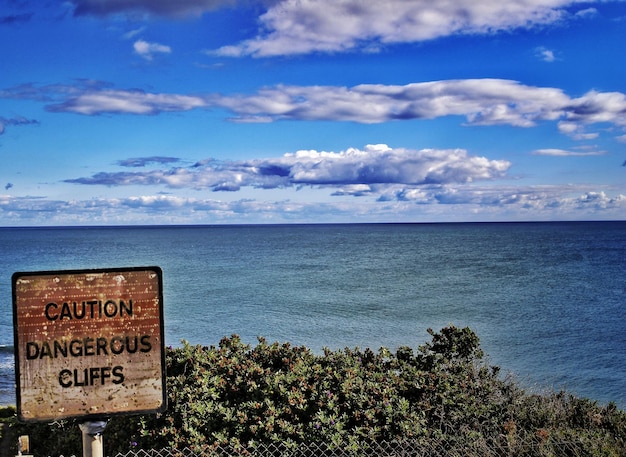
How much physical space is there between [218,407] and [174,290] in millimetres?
48871

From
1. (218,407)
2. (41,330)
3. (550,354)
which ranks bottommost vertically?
(550,354)

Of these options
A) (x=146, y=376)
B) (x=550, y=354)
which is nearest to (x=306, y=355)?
(x=146, y=376)

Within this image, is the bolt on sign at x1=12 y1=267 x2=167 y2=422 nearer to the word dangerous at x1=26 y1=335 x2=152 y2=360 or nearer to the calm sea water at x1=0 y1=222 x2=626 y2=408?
the word dangerous at x1=26 y1=335 x2=152 y2=360

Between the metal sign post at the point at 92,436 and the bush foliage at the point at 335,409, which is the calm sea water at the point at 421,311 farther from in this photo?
the metal sign post at the point at 92,436

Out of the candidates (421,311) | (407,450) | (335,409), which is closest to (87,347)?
(335,409)

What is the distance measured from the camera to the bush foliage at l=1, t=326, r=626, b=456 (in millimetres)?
9602

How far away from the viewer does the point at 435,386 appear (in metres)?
10.8

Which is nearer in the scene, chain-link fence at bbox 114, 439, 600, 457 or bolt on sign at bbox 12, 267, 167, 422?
bolt on sign at bbox 12, 267, 167, 422

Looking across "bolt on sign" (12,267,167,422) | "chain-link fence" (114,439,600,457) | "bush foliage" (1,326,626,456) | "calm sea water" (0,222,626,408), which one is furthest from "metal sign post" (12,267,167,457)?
"calm sea water" (0,222,626,408)

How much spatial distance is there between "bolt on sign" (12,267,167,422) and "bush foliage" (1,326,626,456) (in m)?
5.48

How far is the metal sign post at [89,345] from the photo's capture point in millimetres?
4164

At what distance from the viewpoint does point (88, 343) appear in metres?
4.21

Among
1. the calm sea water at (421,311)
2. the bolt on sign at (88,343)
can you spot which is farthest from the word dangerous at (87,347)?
the calm sea water at (421,311)

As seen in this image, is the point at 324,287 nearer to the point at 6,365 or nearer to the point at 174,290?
the point at 174,290
